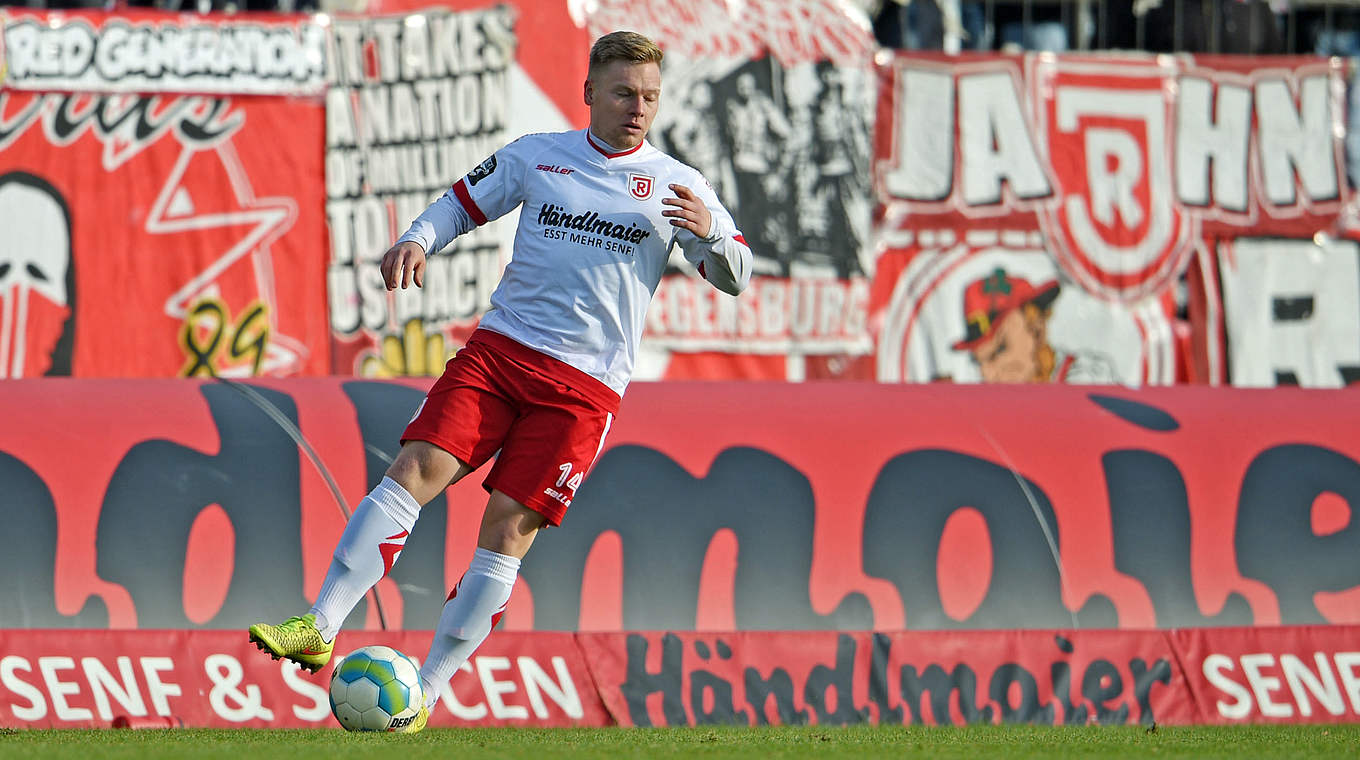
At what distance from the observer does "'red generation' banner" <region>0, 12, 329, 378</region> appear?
11609mm

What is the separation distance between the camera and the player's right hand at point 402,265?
477 cm

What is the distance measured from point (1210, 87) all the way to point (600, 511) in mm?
7915

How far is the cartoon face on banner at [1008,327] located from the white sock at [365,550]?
820cm

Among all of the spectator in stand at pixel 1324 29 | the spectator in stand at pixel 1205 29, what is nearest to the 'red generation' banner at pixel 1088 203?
the spectator in stand at pixel 1205 29

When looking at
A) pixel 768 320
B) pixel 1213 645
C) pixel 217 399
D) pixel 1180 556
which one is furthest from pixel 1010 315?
pixel 217 399

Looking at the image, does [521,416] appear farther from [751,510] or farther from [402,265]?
[751,510]

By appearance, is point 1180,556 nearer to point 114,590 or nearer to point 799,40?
point 114,590

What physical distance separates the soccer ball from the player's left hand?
1.49 meters

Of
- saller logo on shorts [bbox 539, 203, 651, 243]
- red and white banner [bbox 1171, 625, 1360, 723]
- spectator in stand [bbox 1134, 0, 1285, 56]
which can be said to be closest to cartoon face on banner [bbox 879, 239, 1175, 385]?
spectator in stand [bbox 1134, 0, 1285, 56]

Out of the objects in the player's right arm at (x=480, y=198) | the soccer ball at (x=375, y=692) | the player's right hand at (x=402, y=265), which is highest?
the player's right arm at (x=480, y=198)

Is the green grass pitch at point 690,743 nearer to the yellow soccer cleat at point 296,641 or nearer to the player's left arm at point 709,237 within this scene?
the yellow soccer cleat at point 296,641

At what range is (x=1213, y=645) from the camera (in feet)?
22.7

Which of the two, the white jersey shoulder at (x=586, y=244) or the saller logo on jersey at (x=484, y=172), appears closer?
the white jersey shoulder at (x=586, y=244)

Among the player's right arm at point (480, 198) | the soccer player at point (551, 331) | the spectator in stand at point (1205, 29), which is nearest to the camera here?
the soccer player at point (551, 331)
